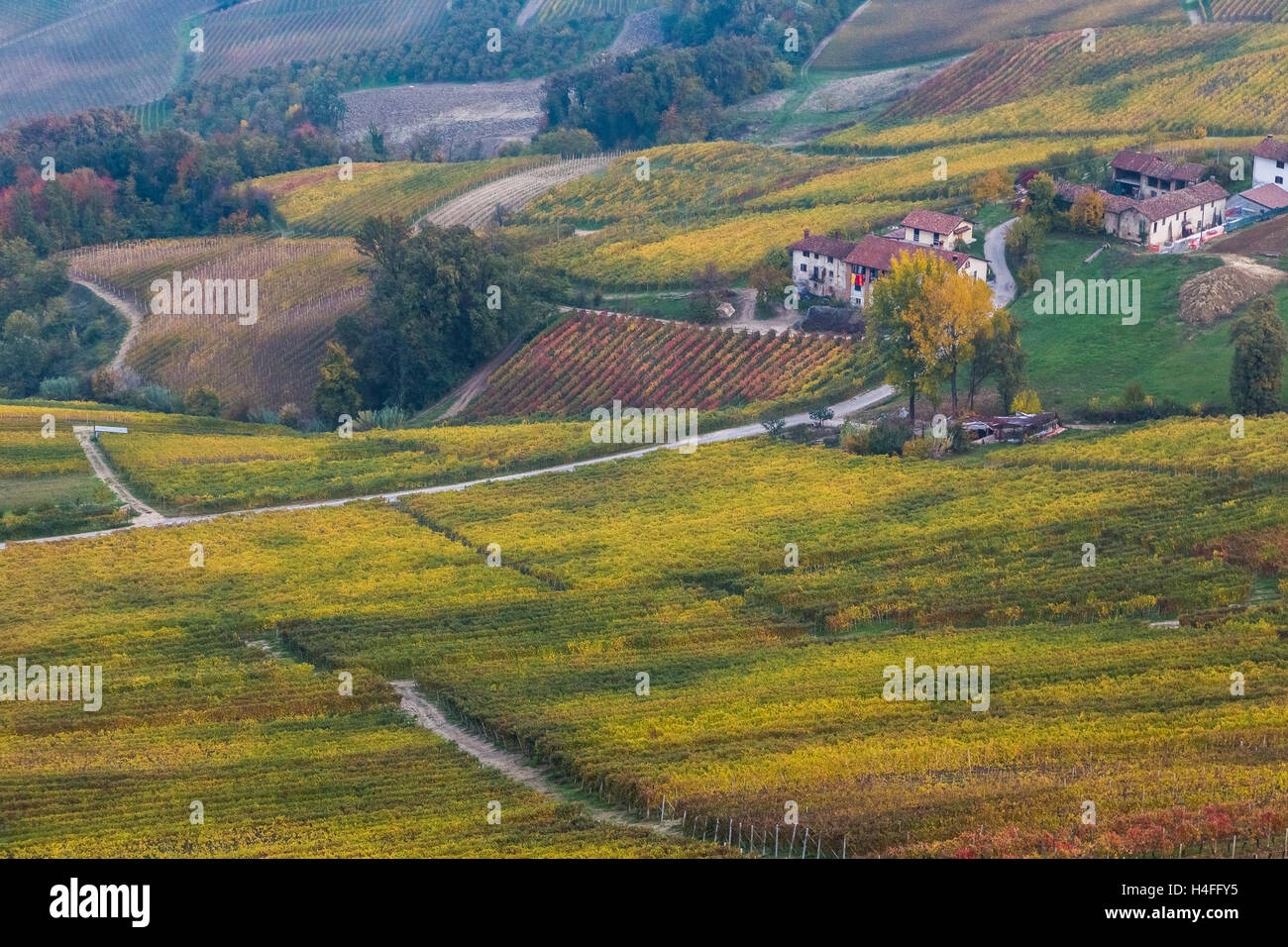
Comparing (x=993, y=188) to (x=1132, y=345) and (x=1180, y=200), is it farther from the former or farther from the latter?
(x=1132, y=345)

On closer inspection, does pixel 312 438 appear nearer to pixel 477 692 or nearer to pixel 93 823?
pixel 477 692

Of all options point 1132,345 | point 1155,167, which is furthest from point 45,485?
point 1155,167

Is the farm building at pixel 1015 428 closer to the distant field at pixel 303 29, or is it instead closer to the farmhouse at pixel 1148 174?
the farmhouse at pixel 1148 174

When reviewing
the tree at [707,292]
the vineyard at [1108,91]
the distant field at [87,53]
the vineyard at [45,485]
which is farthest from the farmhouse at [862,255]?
the distant field at [87,53]

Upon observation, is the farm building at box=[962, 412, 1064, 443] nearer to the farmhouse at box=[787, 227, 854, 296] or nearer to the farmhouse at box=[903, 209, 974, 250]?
the farmhouse at box=[787, 227, 854, 296]

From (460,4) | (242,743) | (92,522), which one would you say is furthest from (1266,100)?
(460,4)

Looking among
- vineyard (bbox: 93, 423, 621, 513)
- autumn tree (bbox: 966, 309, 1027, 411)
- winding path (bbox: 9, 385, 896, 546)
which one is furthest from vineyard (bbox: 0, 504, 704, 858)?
autumn tree (bbox: 966, 309, 1027, 411)
